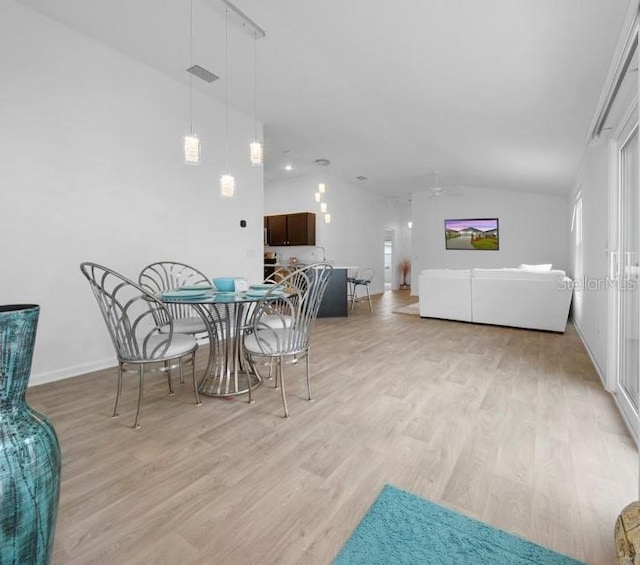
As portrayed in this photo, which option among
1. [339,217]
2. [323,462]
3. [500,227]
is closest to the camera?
[323,462]

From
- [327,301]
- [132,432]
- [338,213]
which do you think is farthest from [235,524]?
[338,213]

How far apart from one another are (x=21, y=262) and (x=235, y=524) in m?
2.75

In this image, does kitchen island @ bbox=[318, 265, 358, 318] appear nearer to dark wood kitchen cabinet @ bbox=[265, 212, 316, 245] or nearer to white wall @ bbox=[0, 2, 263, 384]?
dark wood kitchen cabinet @ bbox=[265, 212, 316, 245]

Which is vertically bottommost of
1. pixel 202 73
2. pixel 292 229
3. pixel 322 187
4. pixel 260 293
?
pixel 260 293

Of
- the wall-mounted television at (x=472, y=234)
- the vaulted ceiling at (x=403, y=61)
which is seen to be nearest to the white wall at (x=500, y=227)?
the wall-mounted television at (x=472, y=234)

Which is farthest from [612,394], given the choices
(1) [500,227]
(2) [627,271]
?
(1) [500,227]

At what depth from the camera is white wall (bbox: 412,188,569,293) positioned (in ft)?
26.3

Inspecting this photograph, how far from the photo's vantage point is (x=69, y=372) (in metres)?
3.11

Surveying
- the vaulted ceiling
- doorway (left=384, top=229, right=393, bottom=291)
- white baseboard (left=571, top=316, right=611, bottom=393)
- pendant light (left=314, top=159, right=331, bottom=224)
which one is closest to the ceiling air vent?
the vaulted ceiling

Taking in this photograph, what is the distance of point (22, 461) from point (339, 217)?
7960mm

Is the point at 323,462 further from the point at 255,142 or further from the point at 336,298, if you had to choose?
the point at 336,298

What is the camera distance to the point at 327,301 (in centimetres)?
616

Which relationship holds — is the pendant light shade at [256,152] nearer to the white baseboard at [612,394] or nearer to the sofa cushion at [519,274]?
the white baseboard at [612,394]

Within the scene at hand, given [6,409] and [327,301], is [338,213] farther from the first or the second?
[6,409]
